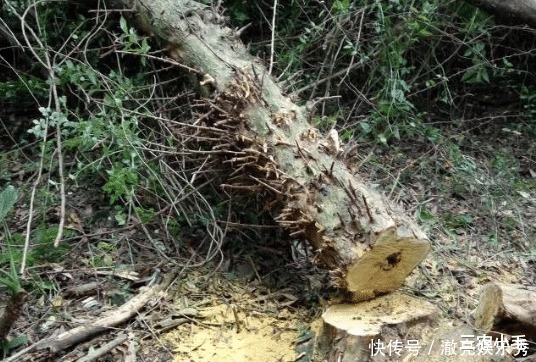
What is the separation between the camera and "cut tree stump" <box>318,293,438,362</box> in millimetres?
2529

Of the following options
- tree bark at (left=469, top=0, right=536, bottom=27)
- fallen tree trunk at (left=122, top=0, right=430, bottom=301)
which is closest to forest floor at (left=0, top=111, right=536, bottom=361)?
fallen tree trunk at (left=122, top=0, right=430, bottom=301)

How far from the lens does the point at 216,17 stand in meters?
3.61

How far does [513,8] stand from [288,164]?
6.95ft

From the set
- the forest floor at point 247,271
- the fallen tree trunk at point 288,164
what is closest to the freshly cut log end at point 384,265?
the fallen tree trunk at point 288,164

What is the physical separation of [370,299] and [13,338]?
153cm

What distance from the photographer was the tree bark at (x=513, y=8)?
405 cm

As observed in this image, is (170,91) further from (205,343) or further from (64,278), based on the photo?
(205,343)

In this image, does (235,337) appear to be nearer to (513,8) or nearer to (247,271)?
(247,271)

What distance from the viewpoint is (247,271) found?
327 cm

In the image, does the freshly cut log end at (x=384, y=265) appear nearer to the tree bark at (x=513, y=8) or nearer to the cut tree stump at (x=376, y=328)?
the cut tree stump at (x=376, y=328)

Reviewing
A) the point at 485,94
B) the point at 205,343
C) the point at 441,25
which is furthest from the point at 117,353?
the point at 485,94

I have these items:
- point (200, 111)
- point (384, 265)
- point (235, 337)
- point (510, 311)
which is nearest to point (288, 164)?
point (384, 265)

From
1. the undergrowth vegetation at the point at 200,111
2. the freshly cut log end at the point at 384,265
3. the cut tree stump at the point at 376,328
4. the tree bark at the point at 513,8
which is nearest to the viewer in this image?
the cut tree stump at the point at 376,328

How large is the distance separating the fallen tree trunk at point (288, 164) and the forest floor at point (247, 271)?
11.6 inches
